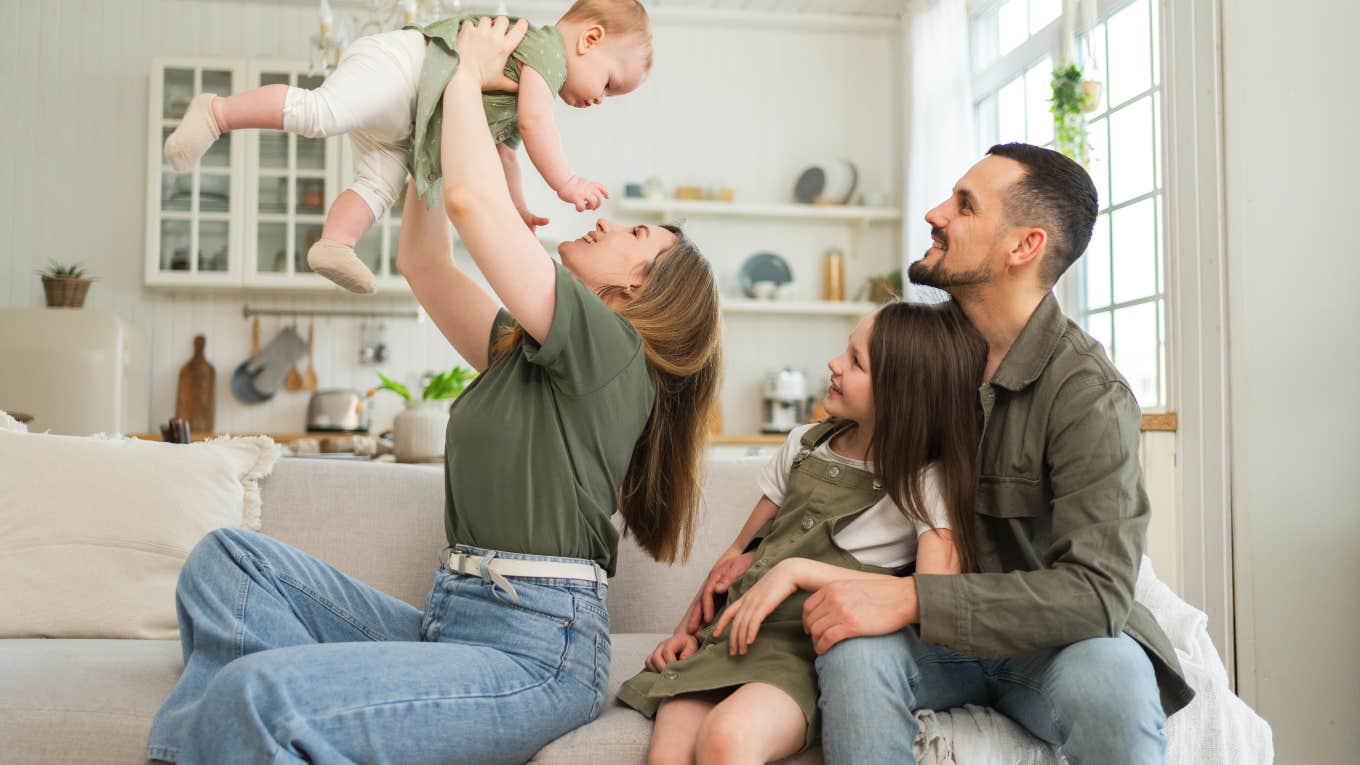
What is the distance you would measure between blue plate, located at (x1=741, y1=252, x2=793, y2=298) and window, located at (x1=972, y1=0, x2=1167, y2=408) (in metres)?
1.53

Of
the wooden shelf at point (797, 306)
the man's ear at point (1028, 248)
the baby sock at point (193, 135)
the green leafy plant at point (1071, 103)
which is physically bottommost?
the man's ear at point (1028, 248)

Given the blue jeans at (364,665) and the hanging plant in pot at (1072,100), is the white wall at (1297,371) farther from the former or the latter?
the blue jeans at (364,665)

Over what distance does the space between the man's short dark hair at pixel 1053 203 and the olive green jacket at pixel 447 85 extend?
708 mm

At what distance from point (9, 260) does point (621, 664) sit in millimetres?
4562

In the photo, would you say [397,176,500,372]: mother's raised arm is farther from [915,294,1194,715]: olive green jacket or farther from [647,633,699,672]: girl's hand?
[915,294,1194,715]: olive green jacket

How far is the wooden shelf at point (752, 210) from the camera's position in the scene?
515 centimetres

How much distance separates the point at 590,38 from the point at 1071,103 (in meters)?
2.01

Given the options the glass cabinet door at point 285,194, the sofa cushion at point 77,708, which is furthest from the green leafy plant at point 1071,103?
the glass cabinet door at point 285,194

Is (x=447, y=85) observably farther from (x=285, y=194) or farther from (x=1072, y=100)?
(x=285, y=194)

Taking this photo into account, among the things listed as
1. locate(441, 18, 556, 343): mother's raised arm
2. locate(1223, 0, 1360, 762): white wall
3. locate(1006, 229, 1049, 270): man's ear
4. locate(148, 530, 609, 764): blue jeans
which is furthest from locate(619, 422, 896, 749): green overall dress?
locate(1223, 0, 1360, 762): white wall

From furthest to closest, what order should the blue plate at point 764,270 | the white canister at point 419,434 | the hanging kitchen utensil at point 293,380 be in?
the blue plate at point 764,270 < the hanging kitchen utensil at point 293,380 < the white canister at point 419,434

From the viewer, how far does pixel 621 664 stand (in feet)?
5.91

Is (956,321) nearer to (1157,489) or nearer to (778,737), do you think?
(778,737)

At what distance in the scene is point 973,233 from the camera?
5.21 feet
